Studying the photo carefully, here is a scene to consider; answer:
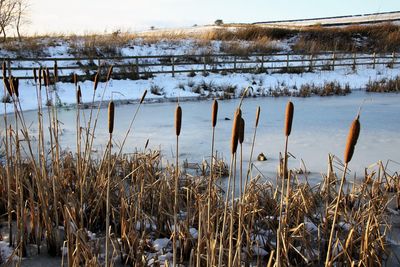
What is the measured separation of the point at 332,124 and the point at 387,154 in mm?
2369

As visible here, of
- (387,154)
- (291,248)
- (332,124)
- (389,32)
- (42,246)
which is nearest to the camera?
(291,248)

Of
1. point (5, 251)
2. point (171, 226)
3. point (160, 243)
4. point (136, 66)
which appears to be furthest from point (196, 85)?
point (5, 251)

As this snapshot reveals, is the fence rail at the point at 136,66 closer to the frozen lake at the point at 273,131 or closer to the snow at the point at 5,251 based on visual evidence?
the frozen lake at the point at 273,131

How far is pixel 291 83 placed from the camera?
623 inches

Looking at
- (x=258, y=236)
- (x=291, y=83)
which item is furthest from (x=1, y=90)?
(x=258, y=236)

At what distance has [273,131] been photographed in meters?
6.99

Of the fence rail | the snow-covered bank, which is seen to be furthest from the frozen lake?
the fence rail

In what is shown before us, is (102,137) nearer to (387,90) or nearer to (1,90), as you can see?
(1,90)

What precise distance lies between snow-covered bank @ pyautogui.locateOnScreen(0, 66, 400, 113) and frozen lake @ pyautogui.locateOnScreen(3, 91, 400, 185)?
5.78 feet

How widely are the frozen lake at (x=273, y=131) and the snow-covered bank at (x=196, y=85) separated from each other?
1.76m

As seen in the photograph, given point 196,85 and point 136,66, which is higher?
point 136,66

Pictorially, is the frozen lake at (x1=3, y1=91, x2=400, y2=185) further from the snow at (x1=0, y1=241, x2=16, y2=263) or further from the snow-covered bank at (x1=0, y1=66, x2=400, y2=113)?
the snow at (x1=0, y1=241, x2=16, y2=263)

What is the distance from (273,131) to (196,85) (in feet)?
24.9

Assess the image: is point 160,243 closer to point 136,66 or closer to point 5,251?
point 5,251
